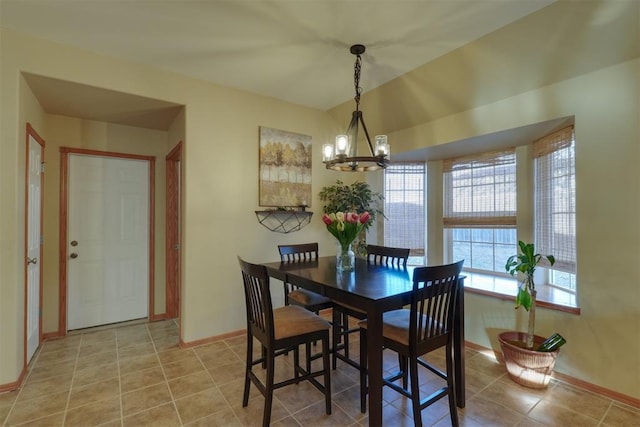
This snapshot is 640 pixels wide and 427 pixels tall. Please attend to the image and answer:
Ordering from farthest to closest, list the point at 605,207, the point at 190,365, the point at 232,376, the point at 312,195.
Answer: the point at 312,195 < the point at 190,365 < the point at 232,376 < the point at 605,207

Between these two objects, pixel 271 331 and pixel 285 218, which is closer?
pixel 271 331

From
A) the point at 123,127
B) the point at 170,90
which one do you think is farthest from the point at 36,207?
the point at 170,90

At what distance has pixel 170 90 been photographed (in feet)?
9.96

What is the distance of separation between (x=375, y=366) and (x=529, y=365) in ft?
4.88

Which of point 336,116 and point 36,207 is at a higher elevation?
point 336,116

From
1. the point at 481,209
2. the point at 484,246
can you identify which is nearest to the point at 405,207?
the point at 481,209

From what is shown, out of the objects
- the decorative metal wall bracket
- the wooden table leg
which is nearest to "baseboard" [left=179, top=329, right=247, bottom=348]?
the decorative metal wall bracket

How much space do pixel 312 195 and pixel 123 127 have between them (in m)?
2.46

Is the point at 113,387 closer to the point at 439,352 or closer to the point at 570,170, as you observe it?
the point at 439,352

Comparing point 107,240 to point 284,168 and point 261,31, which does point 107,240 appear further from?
point 261,31

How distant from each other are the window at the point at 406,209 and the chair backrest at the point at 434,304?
2.14m

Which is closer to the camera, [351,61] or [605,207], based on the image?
[605,207]

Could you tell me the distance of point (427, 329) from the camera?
74.4 inches

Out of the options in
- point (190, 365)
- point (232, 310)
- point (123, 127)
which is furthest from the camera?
point (123, 127)
